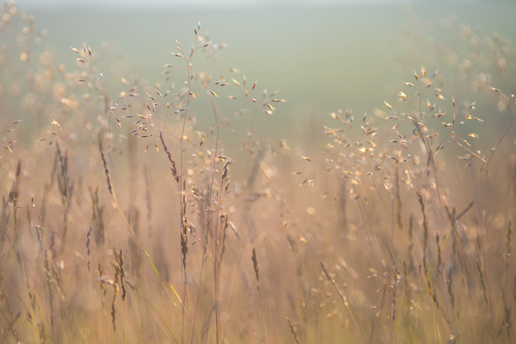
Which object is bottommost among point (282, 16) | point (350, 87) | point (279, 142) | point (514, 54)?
point (350, 87)

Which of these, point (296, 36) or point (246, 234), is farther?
point (296, 36)

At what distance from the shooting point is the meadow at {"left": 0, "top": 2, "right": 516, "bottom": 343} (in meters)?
1.51

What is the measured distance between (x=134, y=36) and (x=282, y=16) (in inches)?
375

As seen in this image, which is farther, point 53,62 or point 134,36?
point 134,36

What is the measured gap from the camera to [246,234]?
2451mm

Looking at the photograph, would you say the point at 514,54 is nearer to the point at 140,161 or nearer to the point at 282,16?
the point at 140,161

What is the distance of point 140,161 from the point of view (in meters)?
3.58

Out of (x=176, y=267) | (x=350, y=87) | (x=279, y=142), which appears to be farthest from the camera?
(x=350, y=87)

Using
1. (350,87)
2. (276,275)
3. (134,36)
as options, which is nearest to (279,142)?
(276,275)

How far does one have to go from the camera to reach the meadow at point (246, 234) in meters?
1.51

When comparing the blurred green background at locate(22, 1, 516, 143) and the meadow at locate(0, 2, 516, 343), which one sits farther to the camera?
the blurred green background at locate(22, 1, 516, 143)

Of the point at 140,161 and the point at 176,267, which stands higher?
the point at 140,161

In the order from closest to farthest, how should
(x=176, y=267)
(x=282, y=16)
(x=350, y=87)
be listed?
1. (x=176, y=267)
2. (x=350, y=87)
3. (x=282, y=16)

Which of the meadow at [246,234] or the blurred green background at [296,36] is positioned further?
the blurred green background at [296,36]
